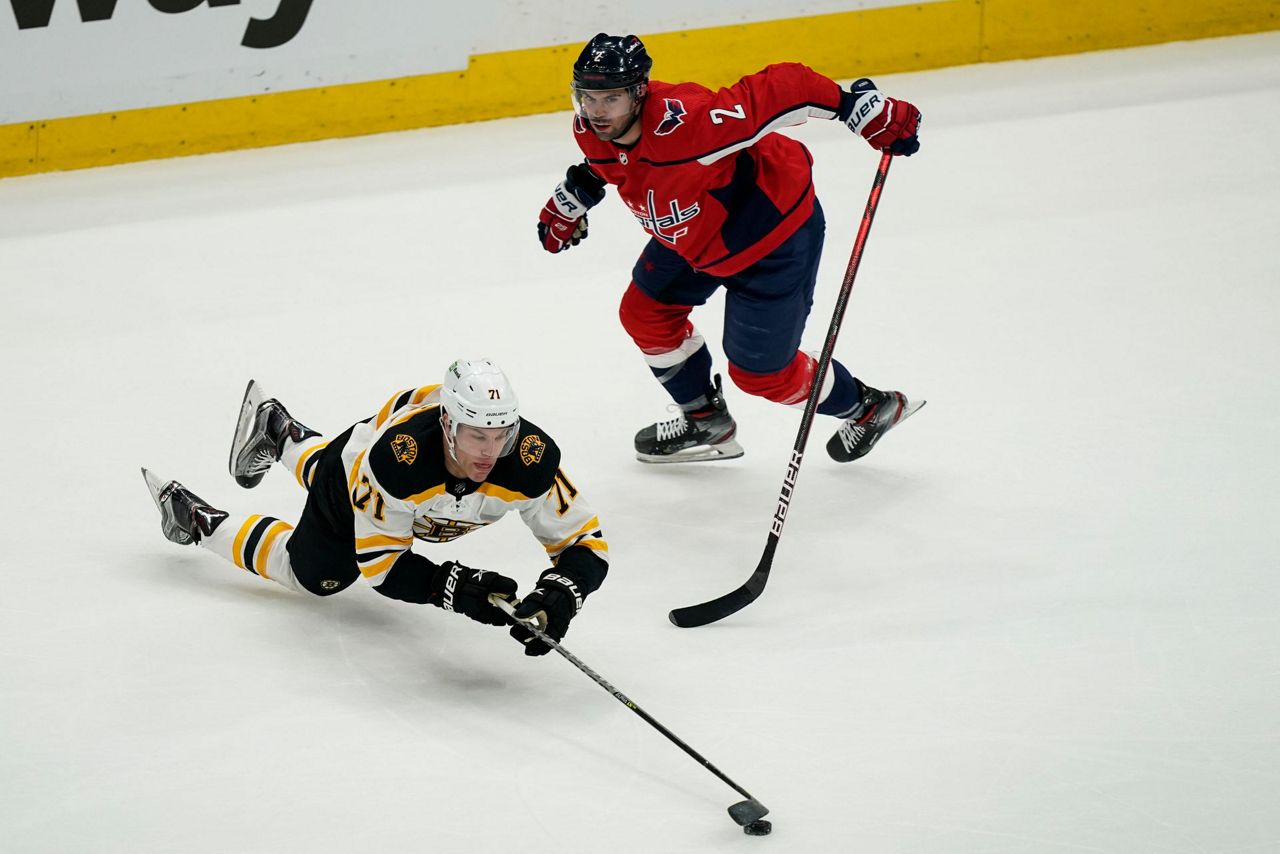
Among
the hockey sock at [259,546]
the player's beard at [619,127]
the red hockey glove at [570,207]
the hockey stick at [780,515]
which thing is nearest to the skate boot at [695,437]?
the hockey stick at [780,515]

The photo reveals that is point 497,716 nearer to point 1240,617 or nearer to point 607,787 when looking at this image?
point 607,787

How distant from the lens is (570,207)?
3.71 metres

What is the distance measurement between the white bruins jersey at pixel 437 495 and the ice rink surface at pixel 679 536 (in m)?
0.27

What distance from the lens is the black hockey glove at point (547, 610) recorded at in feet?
9.22

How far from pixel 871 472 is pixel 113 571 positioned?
6.44 feet

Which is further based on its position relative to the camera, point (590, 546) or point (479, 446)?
point (590, 546)

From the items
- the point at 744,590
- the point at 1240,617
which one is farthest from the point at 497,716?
the point at 1240,617

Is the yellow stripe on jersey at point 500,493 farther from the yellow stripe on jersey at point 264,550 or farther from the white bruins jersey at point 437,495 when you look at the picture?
the yellow stripe on jersey at point 264,550

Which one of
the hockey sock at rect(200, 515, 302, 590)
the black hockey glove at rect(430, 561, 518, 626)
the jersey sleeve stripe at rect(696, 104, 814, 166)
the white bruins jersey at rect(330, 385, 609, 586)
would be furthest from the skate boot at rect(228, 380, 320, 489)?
the jersey sleeve stripe at rect(696, 104, 814, 166)

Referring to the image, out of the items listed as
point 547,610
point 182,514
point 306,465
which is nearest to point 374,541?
point 547,610

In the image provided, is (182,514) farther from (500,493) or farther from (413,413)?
(500,493)

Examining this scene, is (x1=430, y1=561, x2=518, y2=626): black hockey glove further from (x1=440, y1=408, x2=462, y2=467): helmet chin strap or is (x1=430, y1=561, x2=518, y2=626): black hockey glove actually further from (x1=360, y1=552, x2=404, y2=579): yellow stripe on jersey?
(x1=440, y1=408, x2=462, y2=467): helmet chin strap

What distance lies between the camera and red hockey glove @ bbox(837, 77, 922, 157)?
3.49 m

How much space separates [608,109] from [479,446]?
0.95m
